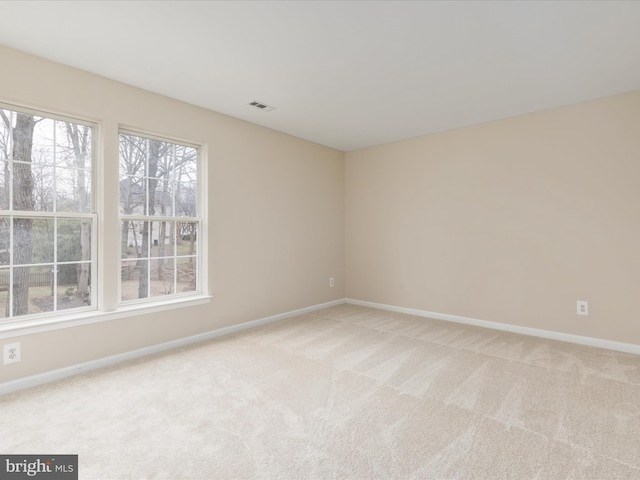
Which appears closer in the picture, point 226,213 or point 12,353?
point 12,353

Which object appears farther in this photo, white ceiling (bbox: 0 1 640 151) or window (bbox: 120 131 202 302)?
window (bbox: 120 131 202 302)

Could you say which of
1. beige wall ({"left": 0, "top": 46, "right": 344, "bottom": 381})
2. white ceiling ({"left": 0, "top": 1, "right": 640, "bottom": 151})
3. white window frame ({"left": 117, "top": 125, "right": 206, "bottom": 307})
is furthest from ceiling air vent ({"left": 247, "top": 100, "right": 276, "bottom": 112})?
white window frame ({"left": 117, "top": 125, "right": 206, "bottom": 307})

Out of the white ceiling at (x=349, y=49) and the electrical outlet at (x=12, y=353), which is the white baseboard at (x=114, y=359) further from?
the white ceiling at (x=349, y=49)

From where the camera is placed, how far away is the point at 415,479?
4.83 feet

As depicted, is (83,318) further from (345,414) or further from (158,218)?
(345,414)

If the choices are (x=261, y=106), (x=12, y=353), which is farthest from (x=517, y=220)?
(x=12, y=353)

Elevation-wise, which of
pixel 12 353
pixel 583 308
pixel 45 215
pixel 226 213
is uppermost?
pixel 226 213

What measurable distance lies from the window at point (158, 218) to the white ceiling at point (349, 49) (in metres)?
0.57

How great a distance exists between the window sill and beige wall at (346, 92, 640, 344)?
277 centimetres

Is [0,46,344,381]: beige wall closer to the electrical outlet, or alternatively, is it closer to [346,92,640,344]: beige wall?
the electrical outlet

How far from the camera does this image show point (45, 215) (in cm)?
248

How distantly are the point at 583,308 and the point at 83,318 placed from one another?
14.8 ft

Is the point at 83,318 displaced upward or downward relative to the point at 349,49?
→ downward

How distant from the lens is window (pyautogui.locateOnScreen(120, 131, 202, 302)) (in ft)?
9.68
